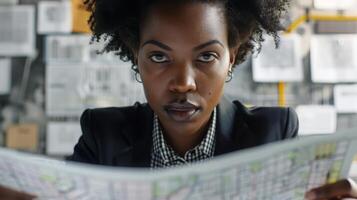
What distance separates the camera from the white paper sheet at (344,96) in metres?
1.06

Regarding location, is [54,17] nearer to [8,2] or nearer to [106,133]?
[8,2]

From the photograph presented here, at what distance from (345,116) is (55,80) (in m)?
0.71

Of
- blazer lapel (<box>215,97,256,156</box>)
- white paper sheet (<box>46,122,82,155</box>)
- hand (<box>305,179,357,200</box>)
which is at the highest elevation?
blazer lapel (<box>215,97,256,156</box>)

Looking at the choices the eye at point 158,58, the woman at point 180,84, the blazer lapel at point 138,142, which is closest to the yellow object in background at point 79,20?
the woman at point 180,84

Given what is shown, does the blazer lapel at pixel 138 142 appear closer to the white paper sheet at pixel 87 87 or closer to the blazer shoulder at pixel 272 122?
the blazer shoulder at pixel 272 122

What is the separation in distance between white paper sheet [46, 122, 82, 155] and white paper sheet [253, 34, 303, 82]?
0.46 m

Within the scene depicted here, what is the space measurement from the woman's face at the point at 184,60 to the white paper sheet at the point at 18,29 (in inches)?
24.3

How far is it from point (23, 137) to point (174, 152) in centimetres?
61

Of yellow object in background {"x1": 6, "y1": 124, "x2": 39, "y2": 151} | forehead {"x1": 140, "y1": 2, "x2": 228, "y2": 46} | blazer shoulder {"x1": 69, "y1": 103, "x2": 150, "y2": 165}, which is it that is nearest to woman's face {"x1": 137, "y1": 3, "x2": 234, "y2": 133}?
forehead {"x1": 140, "y1": 2, "x2": 228, "y2": 46}

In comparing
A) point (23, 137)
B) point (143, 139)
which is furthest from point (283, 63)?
point (23, 137)

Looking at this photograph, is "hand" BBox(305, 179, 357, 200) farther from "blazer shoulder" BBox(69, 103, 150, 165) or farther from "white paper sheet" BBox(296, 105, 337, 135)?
"white paper sheet" BBox(296, 105, 337, 135)

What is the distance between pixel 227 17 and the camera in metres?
0.57

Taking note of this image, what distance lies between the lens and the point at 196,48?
0.51 meters

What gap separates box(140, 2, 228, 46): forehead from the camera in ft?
1.67
